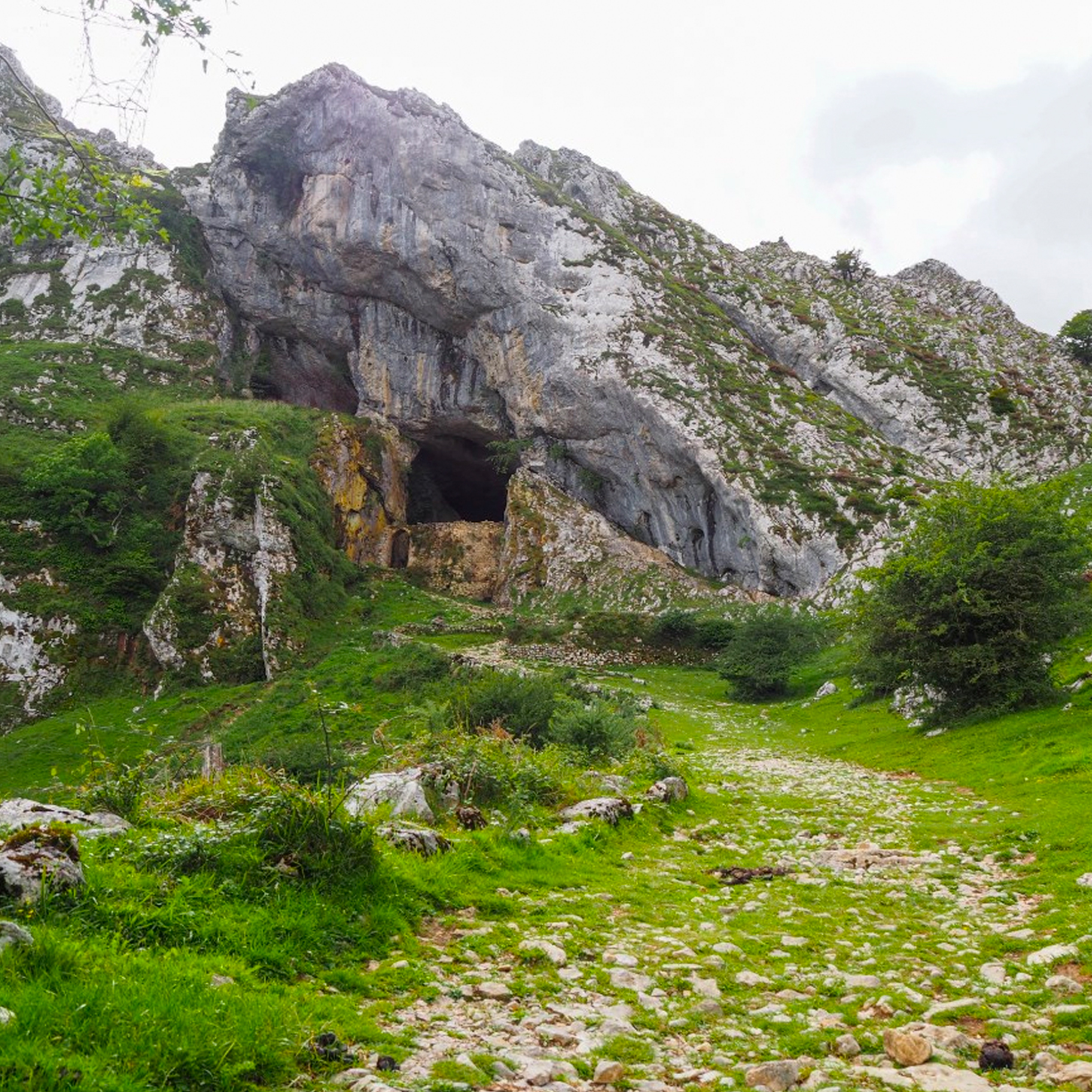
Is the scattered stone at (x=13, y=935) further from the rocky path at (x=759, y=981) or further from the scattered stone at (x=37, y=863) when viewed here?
the rocky path at (x=759, y=981)

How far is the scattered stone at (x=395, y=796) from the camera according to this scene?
866 cm

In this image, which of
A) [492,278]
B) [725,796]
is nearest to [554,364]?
[492,278]

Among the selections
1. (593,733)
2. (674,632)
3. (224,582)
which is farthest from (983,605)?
(224,582)

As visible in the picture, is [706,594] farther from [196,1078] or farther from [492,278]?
[196,1078]

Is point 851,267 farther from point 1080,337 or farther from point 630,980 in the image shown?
point 630,980

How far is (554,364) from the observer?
173 ft

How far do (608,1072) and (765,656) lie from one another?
92.7 feet

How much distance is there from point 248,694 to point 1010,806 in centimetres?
2702

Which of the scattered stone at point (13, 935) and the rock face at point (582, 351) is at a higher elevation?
the rock face at point (582, 351)

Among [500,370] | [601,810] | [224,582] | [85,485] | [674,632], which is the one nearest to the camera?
[601,810]

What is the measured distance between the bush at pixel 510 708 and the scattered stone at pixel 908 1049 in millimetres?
11399

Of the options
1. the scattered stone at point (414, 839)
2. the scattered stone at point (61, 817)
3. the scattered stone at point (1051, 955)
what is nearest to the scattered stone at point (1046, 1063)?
the scattered stone at point (1051, 955)

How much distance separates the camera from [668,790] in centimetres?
1194

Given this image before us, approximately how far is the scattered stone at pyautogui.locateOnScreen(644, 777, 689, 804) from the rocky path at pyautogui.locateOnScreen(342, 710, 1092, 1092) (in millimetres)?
2195
